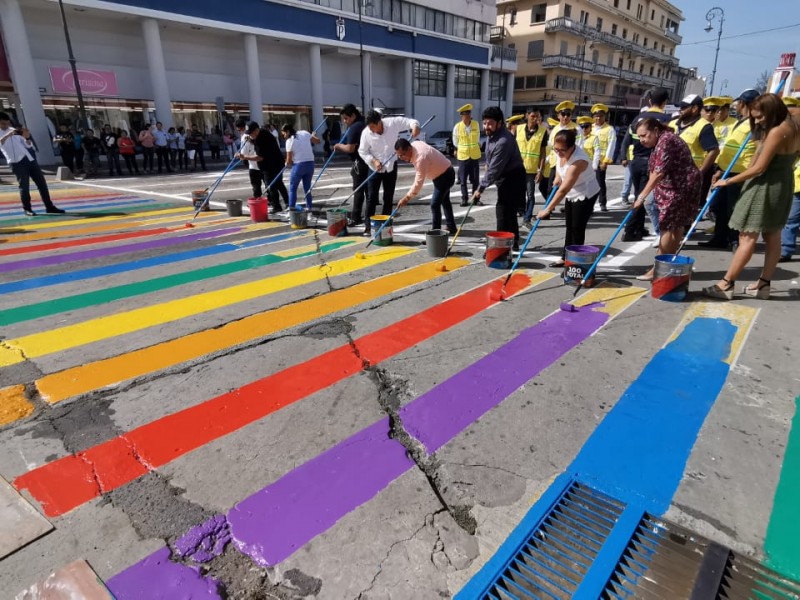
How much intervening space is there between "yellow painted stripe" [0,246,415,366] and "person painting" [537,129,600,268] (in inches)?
97.1

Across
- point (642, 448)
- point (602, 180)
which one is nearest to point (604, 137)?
point (602, 180)

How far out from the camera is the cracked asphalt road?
212cm

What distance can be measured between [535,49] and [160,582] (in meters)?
58.0

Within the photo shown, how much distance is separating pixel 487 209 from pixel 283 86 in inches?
964

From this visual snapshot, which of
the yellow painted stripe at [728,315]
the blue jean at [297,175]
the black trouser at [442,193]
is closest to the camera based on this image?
the yellow painted stripe at [728,315]

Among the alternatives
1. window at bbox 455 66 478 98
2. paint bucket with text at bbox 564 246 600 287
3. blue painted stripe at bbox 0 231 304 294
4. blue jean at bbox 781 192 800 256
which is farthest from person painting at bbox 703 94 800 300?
window at bbox 455 66 478 98

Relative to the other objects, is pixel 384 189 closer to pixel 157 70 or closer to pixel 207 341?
pixel 207 341

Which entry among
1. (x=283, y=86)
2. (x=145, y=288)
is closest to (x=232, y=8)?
(x=283, y=86)

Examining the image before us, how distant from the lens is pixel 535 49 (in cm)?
5038

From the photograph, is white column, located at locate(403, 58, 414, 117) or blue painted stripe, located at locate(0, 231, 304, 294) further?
white column, located at locate(403, 58, 414, 117)

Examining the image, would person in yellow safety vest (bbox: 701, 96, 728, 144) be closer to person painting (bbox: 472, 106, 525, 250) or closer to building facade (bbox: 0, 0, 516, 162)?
person painting (bbox: 472, 106, 525, 250)

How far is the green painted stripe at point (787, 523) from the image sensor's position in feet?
6.68

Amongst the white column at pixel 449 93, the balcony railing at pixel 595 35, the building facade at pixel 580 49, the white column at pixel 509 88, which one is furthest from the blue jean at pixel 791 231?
the balcony railing at pixel 595 35

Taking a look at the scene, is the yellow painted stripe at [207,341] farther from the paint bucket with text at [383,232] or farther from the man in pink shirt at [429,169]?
the paint bucket with text at [383,232]
